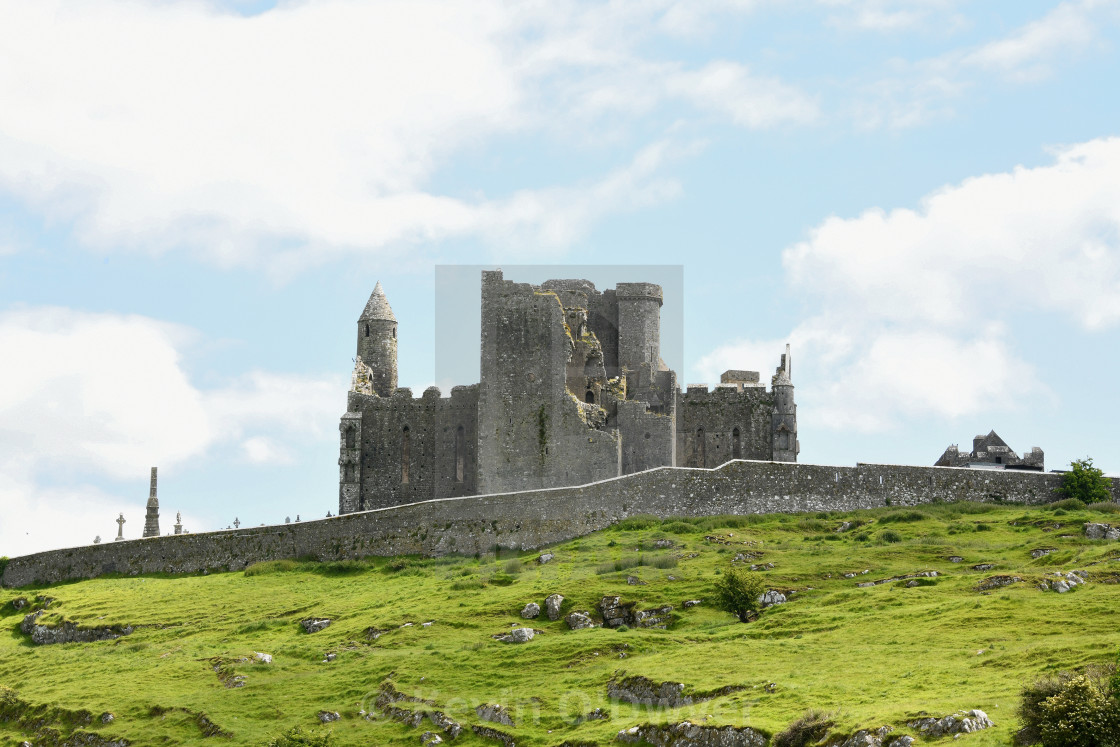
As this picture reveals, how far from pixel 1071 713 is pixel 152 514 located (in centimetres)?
5638

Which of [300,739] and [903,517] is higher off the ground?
[903,517]

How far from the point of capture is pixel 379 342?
248 feet

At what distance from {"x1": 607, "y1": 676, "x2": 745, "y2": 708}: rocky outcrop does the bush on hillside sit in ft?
30.4

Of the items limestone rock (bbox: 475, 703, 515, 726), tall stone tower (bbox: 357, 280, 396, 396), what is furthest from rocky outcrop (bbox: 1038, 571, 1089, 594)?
tall stone tower (bbox: 357, 280, 396, 396)

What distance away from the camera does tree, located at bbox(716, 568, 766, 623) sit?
46.2 metres

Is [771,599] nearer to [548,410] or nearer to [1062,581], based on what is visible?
[1062,581]

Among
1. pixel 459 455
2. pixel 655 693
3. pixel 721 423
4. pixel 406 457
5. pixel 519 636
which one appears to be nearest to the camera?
pixel 655 693

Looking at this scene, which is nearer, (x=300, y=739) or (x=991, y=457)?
(x=300, y=739)

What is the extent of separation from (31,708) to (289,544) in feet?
53.9

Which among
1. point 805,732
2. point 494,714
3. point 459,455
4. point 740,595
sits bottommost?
point 494,714

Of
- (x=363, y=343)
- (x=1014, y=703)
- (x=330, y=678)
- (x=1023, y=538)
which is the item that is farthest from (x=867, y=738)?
(x=363, y=343)

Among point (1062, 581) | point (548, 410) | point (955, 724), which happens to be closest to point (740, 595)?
point (1062, 581)

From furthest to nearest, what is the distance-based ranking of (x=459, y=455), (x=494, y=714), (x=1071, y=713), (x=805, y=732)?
1. (x=459, y=455)
2. (x=494, y=714)
3. (x=805, y=732)
4. (x=1071, y=713)

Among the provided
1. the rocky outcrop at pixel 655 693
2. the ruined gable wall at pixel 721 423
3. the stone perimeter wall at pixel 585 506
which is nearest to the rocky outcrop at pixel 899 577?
the rocky outcrop at pixel 655 693
